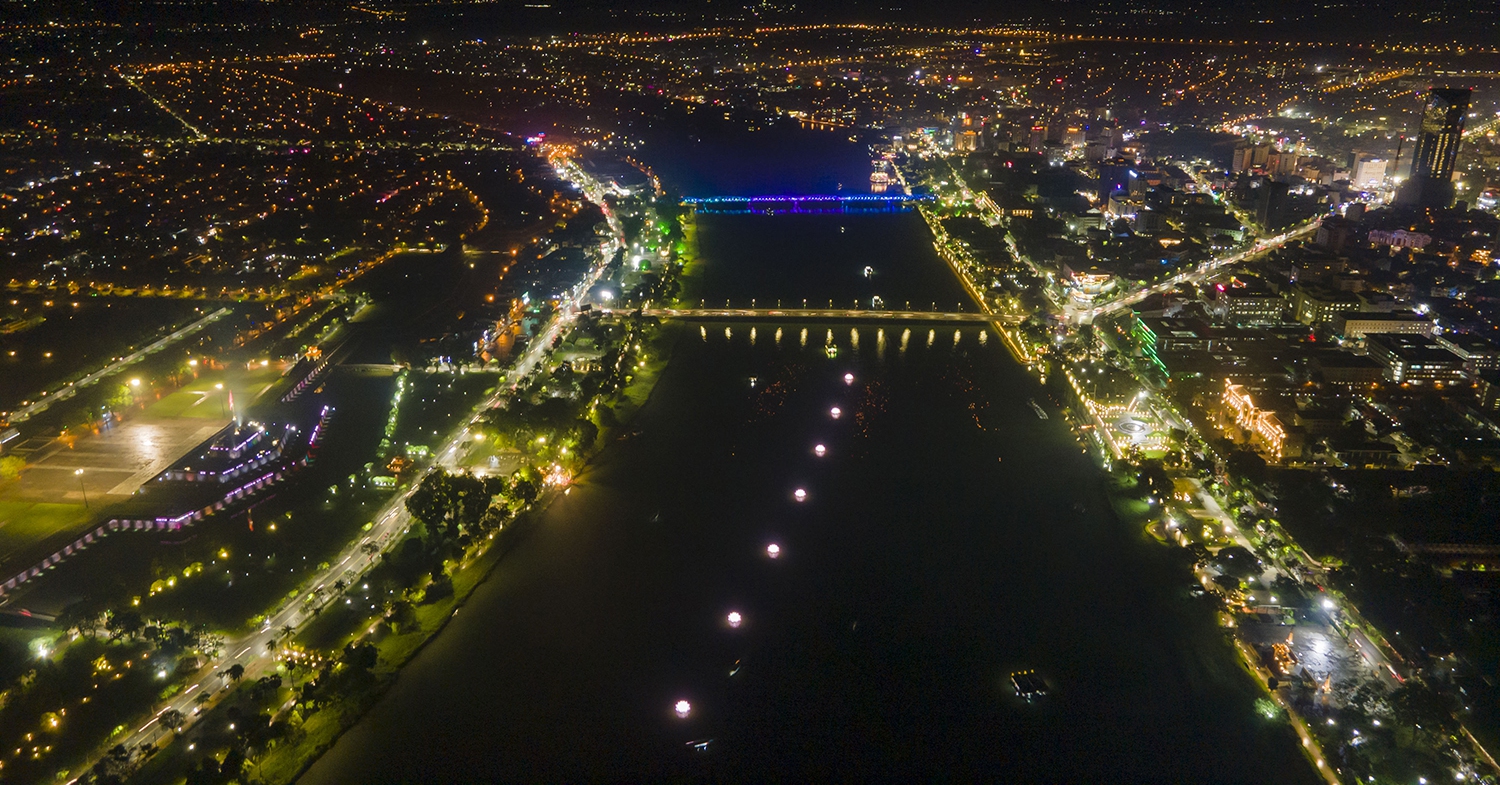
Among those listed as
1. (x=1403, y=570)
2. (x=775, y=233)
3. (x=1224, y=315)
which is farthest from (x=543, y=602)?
(x=775, y=233)

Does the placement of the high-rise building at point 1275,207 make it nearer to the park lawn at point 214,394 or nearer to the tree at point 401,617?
the tree at point 401,617

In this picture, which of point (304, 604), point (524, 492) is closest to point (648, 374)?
point (524, 492)

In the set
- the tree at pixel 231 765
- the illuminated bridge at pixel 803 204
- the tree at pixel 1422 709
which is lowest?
the tree at pixel 231 765

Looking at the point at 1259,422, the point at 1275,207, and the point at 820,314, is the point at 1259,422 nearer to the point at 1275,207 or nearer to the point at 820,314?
the point at 820,314

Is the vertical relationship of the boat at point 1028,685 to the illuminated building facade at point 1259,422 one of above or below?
below

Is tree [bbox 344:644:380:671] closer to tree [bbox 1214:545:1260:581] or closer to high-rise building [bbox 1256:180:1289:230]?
tree [bbox 1214:545:1260:581]

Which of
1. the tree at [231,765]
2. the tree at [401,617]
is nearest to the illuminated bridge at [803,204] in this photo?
the tree at [401,617]

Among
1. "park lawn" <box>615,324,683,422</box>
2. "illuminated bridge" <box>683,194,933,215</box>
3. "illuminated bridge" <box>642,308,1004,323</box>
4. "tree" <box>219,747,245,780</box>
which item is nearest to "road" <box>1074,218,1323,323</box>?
"illuminated bridge" <box>642,308,1004,323</box>

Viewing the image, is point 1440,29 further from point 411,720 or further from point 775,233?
point 411,720
